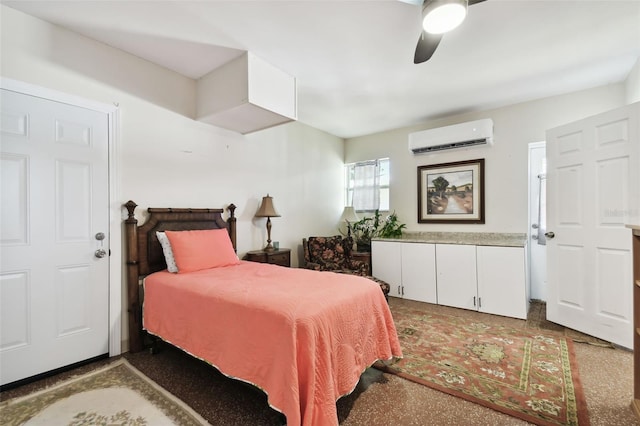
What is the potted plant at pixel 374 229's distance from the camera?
4539 mm

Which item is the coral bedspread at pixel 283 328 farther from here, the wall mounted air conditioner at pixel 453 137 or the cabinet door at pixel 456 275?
the wall mounted air conditioner at pixel 453 137

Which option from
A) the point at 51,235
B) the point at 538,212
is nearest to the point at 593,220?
the point at 538,212

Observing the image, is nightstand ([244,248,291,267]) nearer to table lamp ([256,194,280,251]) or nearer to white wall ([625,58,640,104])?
table lamp ([256,194,280,251])

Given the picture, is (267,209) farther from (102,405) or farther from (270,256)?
(102,405)

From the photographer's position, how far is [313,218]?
4.64m

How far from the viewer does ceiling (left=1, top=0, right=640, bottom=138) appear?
6.64 feet

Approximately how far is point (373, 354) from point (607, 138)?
2.86 meters

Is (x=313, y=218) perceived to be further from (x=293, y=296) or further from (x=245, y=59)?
(x=293, y=296)

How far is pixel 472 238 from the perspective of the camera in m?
4.00

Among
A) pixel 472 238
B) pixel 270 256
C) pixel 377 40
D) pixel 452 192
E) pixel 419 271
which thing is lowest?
pixel 419 271

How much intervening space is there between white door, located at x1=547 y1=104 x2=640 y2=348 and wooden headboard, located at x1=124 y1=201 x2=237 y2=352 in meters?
3.80

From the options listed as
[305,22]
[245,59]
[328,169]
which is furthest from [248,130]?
[328,169]

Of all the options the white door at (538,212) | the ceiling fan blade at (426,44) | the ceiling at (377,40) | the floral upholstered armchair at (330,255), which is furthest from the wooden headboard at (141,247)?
the white door at (538,212)

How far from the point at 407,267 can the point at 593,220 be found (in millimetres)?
1993
